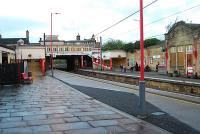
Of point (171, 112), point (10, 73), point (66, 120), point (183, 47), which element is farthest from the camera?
point (183, 47)

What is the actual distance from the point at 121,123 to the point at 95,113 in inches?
83.9

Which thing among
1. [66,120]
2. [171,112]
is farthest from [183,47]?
[66,120]

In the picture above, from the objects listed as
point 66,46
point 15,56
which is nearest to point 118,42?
point 66,46

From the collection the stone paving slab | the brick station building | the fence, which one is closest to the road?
the stone paving slab

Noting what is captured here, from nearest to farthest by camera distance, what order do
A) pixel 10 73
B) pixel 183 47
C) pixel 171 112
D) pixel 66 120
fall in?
pixel 66 120 → pixel 171 112 → pixel 10 73 → pixel 183 47

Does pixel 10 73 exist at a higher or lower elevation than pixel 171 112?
higher

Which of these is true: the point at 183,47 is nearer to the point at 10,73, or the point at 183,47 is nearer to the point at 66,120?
the point at 10,73

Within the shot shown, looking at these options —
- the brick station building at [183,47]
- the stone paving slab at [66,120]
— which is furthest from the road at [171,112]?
the brick station building at [183,47]

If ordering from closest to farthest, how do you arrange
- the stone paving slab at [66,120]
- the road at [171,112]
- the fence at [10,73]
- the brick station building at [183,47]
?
1. the stone paving slab at [66,120]
2. the road at [171,112]
3. the fence at [10,73]
4. the brick station building at [183,47]

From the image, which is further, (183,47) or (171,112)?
(183,47)

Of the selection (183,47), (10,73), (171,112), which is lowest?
(171,112)

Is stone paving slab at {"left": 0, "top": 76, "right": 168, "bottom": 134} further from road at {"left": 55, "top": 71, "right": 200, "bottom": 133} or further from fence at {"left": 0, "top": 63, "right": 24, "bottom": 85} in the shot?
fence at {"left": 0, "top": 63, "right": 24, "bottom": 85}

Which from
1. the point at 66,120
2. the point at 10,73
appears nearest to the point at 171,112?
the point at 66,120

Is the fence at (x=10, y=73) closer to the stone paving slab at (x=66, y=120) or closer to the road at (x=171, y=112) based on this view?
the stone paving slab at (x=66, y=120)
